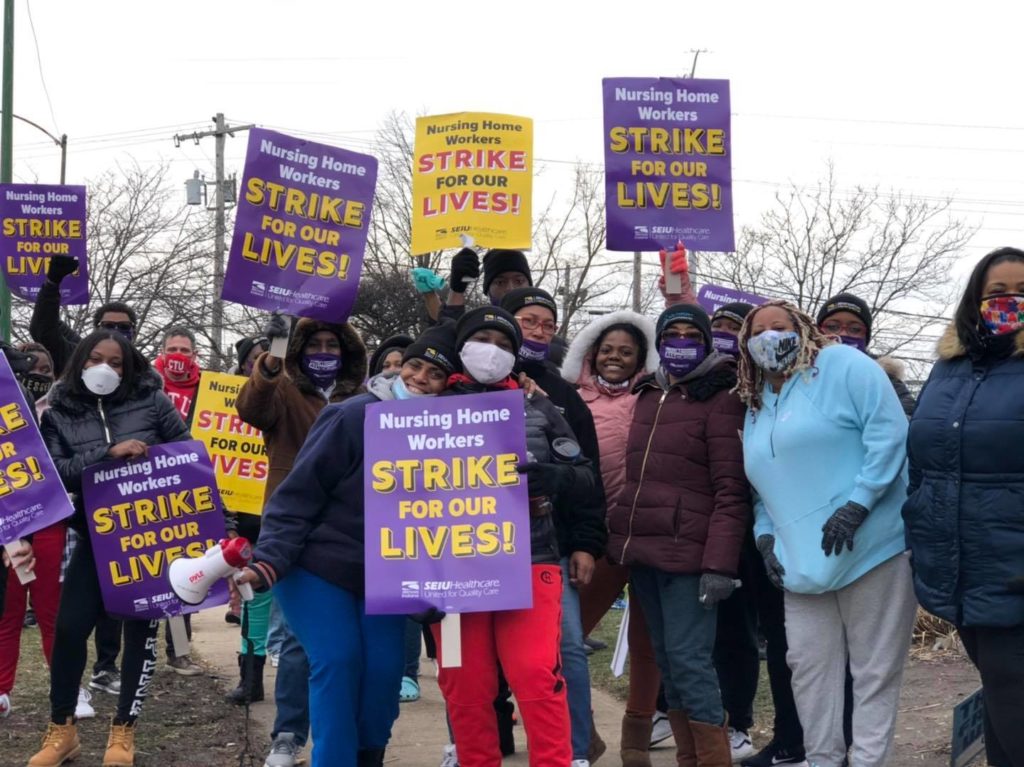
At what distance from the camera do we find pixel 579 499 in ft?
18.1

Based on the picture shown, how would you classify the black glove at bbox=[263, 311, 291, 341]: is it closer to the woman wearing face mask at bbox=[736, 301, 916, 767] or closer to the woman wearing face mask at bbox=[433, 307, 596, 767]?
the woman wearing face mask at bbox=[433, 307, 596, 767]

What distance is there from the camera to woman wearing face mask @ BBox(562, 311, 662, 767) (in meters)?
6.18

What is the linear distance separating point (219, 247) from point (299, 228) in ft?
95.9

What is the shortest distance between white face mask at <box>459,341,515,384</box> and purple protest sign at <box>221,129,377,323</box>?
1690mm

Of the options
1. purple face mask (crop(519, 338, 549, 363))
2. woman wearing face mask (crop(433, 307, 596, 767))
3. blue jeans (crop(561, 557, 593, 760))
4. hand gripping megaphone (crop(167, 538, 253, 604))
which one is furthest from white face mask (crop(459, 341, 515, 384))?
hand gripping megaphone (crop(167, 538, 253, 604))

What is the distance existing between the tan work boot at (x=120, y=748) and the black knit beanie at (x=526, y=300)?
2690mm

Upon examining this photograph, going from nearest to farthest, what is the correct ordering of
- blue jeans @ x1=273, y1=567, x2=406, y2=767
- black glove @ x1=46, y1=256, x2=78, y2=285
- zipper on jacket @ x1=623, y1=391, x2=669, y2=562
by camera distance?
blue jeans @ x1=273, y1=567, x2=406, y2=767 < zipper on jacket @ x1=623, y1=391, x2=669, y2=562 < black glove @ x1=46, y1=256, x2=78, y2=285

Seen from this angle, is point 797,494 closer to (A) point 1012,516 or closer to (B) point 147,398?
(A) point 1012,516

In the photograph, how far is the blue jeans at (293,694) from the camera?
20.2ft

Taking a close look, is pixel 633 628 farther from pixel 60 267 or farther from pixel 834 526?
pixel 60 267

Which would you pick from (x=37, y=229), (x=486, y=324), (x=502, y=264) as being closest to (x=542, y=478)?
(x=486, y=324)

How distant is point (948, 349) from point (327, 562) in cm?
248

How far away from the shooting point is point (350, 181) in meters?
7.16

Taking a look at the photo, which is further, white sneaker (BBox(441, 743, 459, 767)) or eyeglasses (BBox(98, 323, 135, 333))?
eyeglasses (BBox(98, 323, 135, 333))
